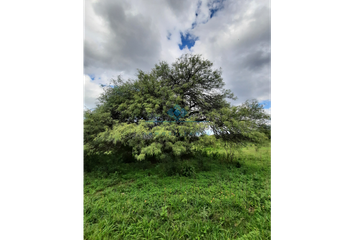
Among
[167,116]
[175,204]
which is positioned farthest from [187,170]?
[167,116]

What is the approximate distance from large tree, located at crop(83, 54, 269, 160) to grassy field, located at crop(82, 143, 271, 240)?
1021 mm

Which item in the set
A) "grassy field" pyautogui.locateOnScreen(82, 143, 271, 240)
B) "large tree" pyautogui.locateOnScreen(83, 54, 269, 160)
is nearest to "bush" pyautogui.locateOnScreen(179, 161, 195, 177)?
"grassy field" pyautogui.locateOnScreen(82, 143, 271, 240)

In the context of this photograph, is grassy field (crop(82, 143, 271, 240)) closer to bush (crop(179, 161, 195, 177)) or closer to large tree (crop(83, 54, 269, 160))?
bush (crop(179, 161, 195, 177))

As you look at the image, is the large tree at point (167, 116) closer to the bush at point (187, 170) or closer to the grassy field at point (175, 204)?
the bush at point (187, 170)

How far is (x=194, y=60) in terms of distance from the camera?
5.78m

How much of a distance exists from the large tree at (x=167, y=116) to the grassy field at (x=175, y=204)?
3.35 ft

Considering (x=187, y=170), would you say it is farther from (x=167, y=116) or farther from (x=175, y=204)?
(x=167, y=116)

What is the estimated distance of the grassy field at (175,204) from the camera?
2.12 meters

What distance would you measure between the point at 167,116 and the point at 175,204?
121 inches

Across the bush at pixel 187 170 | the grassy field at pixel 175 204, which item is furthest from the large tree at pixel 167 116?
the grassy field at pixel 175 204

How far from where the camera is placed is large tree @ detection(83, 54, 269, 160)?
432 centimetres
